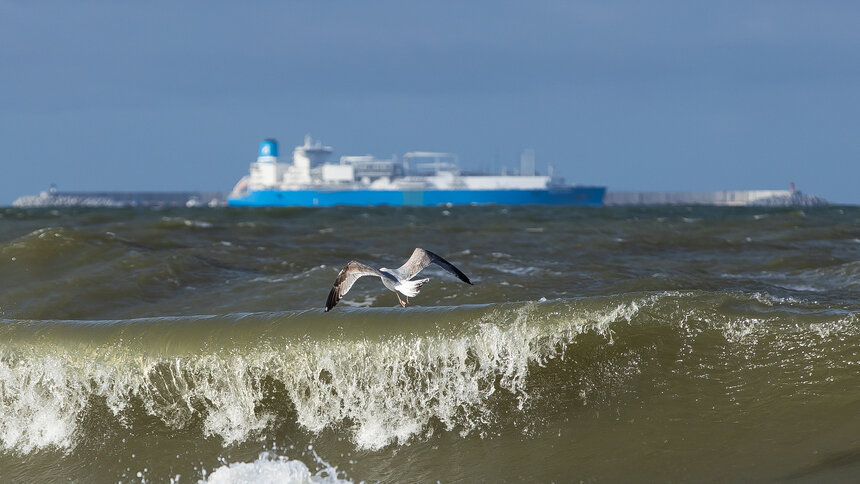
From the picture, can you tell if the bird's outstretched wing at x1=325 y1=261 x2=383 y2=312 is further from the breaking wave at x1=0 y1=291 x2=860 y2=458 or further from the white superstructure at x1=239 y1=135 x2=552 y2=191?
the white superstructure at x1=239 y1=135 x2=552 y2=191

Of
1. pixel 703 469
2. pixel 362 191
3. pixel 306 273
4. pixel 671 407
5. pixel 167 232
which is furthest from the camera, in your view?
pixel 362 191

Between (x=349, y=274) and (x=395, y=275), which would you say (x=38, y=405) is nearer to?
(x=349, y=274)

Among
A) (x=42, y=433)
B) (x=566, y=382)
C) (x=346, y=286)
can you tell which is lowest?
(x=42, y=433)

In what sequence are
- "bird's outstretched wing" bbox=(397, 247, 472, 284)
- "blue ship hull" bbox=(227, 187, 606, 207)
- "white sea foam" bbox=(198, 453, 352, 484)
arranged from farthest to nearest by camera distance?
"blue ship hull" bbox=(227, 187, 606, 207), "bird's outstretched wing" bbox=(397, 247, 472, 284), "white sea foam" bbox=(198, 453, 352, 484)

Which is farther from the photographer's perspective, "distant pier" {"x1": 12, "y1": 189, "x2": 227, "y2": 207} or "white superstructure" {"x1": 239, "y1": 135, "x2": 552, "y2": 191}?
"distant pier" {"x1": 12, "y1": 189, "x2": 227, "y2": 207}

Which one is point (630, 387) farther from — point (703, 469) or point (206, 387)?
point (206, 387)

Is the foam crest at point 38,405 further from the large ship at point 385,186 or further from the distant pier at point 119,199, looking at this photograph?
the distant pier at point 119,199

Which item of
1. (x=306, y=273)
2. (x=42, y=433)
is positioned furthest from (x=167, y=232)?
(x=42, y=433)

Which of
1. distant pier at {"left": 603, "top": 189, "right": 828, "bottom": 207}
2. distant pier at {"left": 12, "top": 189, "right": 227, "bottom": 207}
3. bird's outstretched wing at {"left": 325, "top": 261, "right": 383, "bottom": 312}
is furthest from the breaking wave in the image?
distant pier at {"left": 12, "top": 189, "right": 227, "bottom": 207}

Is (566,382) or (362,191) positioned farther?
(362,191)
